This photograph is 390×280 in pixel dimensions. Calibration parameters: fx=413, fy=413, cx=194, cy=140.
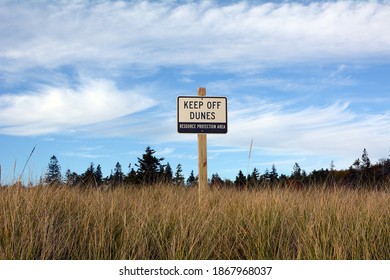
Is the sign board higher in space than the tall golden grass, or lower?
higher

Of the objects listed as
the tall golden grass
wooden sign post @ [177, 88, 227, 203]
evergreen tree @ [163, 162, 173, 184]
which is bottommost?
the tall golden grass

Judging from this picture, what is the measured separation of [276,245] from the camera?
4875 millimetres

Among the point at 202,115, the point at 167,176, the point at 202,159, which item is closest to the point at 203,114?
the point at 202,115

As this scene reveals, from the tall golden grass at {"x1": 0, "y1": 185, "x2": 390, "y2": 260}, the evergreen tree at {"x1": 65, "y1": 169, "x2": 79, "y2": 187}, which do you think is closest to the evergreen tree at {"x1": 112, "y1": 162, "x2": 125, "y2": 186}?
the evergreen tree at {"x1": 65, "y1": 169, "x2": 79, "y2": 187}

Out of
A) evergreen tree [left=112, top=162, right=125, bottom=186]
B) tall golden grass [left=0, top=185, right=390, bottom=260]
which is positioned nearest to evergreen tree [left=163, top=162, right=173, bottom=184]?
evergreen tree [left=112, top=162, right=125, bottom=186]

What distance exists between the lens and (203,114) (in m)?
8.32

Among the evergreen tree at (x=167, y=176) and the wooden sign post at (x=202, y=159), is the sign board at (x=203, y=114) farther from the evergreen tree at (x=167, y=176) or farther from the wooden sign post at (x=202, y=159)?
the evergreen tree at (x=167, y=176)

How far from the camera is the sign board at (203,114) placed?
8.23 m

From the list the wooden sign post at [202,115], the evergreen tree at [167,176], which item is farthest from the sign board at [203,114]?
the evergreen tree at [167,176]

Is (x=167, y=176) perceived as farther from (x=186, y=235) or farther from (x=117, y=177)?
(x=186, y=235)

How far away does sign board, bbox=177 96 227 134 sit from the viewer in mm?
8227

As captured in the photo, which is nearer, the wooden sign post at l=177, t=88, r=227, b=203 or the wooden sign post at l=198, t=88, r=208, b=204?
the wooden sign post at l=177, t=88, r=227, b=203

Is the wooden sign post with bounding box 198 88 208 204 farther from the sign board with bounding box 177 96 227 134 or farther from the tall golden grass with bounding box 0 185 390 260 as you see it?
the tall golden grass with bounding box 0 185 390 260
